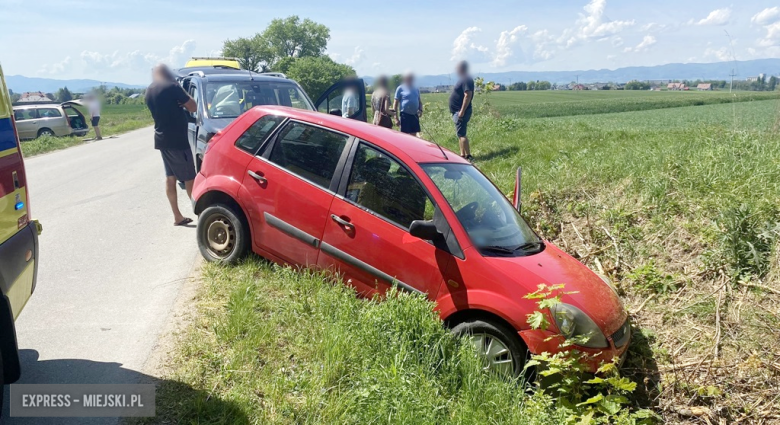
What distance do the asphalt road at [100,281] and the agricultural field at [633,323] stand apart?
41 cm

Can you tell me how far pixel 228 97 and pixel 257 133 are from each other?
383 centimetres

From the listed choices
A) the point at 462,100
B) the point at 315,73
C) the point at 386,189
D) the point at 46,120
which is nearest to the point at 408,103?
the point at 462,100

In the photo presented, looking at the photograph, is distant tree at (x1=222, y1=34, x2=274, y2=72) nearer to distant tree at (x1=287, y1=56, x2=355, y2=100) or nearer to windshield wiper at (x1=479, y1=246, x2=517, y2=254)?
distant tree at (x1=287, y1=56, x2=355, y2=100)

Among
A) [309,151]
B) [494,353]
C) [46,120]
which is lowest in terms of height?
[494,353]

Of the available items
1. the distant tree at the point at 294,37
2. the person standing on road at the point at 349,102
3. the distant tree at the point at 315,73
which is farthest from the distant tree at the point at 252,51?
the person standing on road at the point at 349,102

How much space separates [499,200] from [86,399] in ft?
11.4

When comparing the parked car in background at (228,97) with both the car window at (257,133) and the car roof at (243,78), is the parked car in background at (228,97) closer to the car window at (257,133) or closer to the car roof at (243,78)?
the car roof at (243,78)

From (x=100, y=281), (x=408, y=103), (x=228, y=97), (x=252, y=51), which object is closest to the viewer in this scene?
(x=100, y=281)

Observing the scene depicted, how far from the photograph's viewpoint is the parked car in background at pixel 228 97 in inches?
324

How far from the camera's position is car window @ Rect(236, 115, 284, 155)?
5230 mm

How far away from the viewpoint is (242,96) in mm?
8797

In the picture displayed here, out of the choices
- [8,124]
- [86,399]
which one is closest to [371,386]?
[86,399]

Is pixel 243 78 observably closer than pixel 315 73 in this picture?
Yes

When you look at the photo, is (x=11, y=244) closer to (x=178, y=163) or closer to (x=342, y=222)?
(x=342, y=222)
